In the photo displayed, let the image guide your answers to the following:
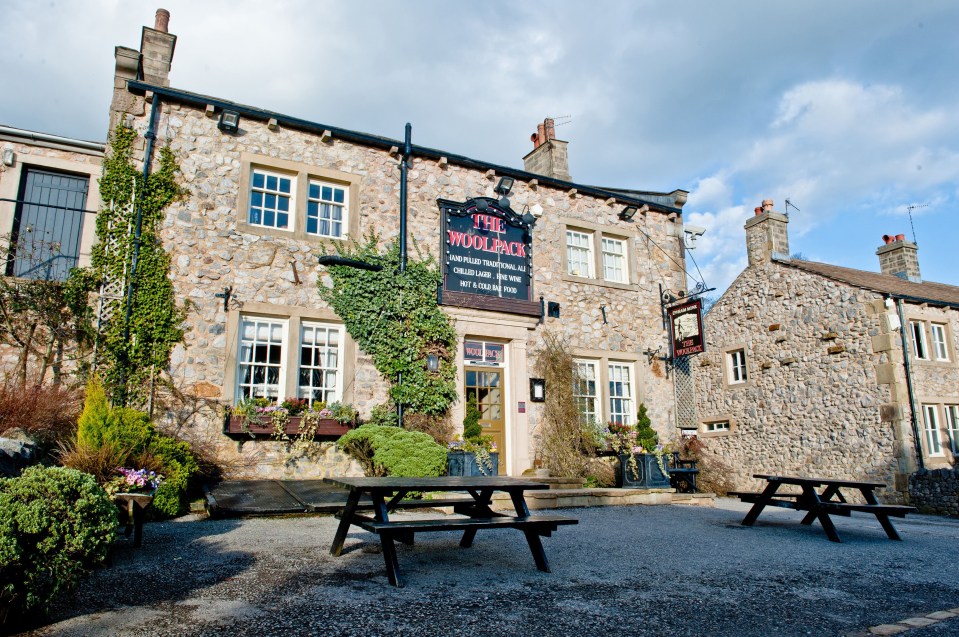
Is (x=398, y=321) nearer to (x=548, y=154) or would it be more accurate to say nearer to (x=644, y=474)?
(x=644, y=474)

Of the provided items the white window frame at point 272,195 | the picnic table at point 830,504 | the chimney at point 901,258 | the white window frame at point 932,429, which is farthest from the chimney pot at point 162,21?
the chimney at point 901,258

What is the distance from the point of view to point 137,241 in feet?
30.8

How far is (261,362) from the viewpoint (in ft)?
32.6

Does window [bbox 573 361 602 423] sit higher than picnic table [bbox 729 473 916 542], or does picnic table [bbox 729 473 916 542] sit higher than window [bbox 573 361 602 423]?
window [bbox 573 361 602 423]

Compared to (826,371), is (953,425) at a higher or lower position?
lower

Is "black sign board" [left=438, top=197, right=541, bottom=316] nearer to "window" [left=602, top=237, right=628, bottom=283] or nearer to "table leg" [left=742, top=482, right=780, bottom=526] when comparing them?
"window" [left=602, top=237, right=628, bottom=283]

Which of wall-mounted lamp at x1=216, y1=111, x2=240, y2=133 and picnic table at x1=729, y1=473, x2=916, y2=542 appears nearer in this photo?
picnic table at x1=729, y1=473, x2=916, y2=542

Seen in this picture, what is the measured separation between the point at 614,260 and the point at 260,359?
785cm

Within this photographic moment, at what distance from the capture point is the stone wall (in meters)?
9.68

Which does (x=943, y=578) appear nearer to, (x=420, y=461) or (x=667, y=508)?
(x=667, y=508)

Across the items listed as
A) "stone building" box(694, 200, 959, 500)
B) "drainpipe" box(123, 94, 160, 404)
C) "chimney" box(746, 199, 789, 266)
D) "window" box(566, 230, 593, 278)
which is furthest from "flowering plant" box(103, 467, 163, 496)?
"chimney" box(746, 199, 789, 266)

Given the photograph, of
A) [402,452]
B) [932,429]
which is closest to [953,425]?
[932,429]

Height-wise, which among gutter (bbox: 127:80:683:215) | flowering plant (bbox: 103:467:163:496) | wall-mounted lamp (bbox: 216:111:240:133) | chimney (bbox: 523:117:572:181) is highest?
chimney (bbox: 523:117:572:181)

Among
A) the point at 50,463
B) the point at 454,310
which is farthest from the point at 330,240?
the point at 50,463
